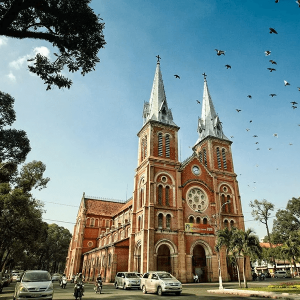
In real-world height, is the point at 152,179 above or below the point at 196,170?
below

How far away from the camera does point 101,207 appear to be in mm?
60188

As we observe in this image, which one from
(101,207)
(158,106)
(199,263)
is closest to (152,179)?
(199,263)

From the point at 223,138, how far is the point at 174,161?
12307 mm

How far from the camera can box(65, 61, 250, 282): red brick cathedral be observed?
33.9 metres

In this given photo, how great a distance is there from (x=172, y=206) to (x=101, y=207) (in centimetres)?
2835

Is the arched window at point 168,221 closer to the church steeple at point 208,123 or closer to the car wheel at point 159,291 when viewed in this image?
the car wheel at point 159,291

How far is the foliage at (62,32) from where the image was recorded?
9.72 meters

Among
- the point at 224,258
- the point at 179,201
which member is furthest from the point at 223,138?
the point at 224,258

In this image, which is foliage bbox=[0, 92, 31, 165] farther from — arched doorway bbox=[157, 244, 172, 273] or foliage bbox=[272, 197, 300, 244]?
foliage bbox=[272, 197, 300, 244]

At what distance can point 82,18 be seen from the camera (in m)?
10.2

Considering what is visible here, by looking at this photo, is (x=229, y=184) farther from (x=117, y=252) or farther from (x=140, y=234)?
(x=117, y=252)

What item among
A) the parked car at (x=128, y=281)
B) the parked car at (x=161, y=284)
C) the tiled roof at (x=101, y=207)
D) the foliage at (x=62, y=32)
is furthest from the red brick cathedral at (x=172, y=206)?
the foliage at (x=62, y=32)

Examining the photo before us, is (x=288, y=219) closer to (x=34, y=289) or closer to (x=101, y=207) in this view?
(x=101, y=207)

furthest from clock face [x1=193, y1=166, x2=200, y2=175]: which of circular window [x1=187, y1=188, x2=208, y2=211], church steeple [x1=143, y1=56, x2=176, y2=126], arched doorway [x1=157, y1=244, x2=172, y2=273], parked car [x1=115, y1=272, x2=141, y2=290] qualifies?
parked car [x1=115, y1=272, x2=141, y2=290]
